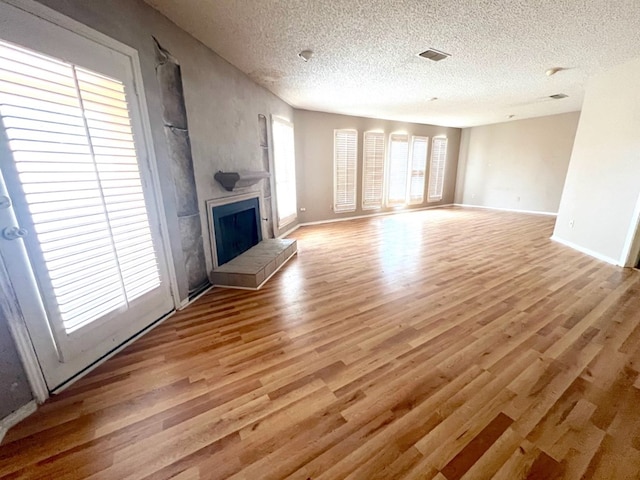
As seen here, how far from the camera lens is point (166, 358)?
1921 mm

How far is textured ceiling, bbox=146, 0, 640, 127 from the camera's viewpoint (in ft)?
6.98

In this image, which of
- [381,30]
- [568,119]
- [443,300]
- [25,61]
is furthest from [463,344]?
[568,119]

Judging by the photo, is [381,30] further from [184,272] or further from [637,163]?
[637,163]

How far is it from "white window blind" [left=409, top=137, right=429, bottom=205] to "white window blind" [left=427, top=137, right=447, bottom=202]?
365 mm

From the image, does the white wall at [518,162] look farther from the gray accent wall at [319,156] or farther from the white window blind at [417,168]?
the gray accent wall at [319,156]

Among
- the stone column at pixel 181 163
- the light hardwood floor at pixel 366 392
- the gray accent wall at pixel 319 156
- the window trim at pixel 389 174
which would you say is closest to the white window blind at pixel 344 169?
the gray accent wall at pixel 319 156

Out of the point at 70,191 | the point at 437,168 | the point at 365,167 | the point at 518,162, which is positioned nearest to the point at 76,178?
the point at 70,191

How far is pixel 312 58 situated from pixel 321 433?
3566mm

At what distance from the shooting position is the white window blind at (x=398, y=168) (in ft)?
23.9

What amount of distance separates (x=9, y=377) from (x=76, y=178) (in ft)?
3.78

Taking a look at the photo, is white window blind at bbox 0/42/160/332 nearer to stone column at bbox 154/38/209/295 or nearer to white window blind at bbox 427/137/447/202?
stone column at bbox 154/38/209/295

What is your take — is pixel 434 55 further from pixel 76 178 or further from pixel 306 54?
→ pixel 76 178

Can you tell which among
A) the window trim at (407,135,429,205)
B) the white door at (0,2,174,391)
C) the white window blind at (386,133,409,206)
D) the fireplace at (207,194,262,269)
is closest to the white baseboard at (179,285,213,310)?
the fireplace at (207,194,262,269)

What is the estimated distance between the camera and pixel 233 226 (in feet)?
11.6
